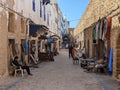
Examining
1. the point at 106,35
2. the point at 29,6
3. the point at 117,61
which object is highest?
the point at 29,6

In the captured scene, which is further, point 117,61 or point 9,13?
point 9,13

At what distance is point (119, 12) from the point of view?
12930 mm

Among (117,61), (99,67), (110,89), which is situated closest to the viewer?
(110,89)

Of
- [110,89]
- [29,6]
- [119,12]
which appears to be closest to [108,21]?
[119,12]

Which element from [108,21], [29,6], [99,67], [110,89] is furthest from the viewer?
[29,6]

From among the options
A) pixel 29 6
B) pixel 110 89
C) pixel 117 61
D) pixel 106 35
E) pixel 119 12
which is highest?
pixel 29 6

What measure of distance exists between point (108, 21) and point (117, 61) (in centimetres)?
223

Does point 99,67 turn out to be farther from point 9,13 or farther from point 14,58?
point 9,13

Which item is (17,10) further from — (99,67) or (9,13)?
(99,67)

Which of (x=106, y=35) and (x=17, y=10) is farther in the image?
(x=17, y=10)

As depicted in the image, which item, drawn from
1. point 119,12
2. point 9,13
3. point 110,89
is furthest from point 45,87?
point 9,13

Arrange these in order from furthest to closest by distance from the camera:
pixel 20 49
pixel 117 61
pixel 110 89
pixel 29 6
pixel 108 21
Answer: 1. pixel 29 6
2. pixel 20 49
3. pixel 108 21
4. pixel 117 61
5. pixel 110 89

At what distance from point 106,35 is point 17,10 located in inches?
213

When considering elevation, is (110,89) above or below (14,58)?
below
